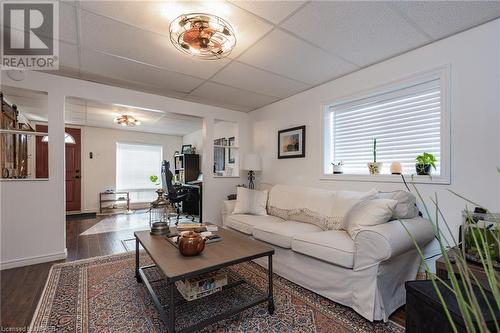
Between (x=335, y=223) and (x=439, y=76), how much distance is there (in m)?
1.69

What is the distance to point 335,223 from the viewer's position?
8.05 feet

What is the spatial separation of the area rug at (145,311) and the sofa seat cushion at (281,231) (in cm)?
38

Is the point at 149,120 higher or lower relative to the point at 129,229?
higher

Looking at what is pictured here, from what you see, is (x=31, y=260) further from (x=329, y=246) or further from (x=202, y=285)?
(x=329, y=246)

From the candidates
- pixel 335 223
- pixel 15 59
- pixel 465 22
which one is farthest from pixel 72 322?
pixel 465 22

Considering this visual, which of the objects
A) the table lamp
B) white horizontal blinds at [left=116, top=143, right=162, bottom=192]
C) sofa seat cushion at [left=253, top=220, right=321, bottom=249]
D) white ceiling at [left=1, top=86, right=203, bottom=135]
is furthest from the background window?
sofa seat cushion at [left=253, top=220, right=321, bottom=249]

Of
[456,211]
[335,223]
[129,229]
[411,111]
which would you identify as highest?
[411,111]

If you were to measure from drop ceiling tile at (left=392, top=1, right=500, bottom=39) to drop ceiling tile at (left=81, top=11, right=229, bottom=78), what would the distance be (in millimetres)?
1710

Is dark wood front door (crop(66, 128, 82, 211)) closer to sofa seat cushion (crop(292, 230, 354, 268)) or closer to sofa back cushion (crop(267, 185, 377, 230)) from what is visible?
sofa back cushion (crop(267, 185, 377, 230))

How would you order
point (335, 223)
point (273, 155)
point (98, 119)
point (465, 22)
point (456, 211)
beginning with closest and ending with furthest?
point (465, 22)
point (456, 211)
point (335, 223)
point (273, 155)
point (98, 119)

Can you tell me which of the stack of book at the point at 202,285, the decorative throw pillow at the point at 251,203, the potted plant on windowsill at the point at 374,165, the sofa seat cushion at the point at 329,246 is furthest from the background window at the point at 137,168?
the potted plant on windowsill at the point at 374,165

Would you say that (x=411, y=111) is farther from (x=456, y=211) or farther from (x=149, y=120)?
(x=149, y=120)

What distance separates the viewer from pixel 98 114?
4.94 m

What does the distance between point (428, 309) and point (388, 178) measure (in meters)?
1.53
